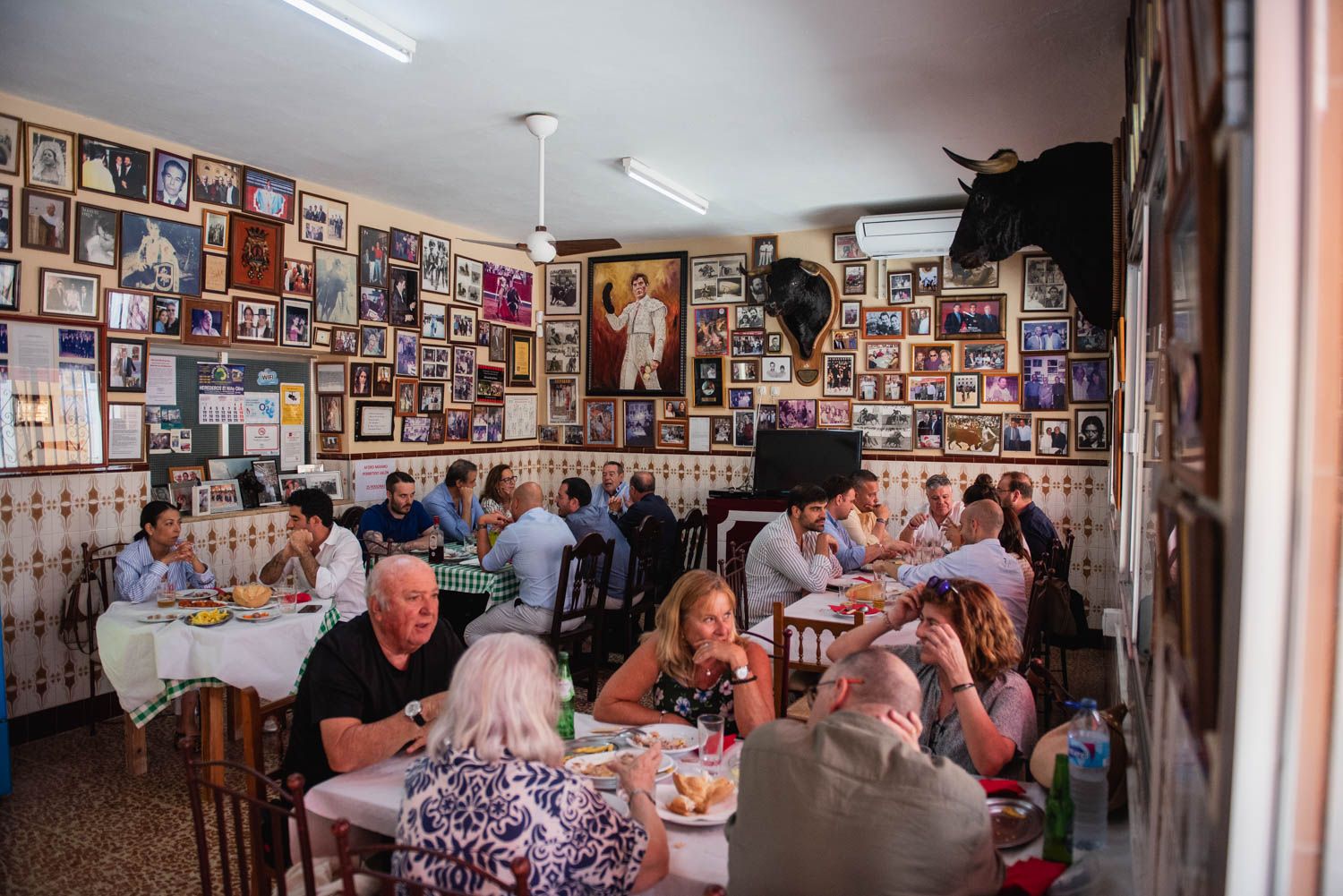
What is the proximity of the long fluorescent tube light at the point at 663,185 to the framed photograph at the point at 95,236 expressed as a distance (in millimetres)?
3286

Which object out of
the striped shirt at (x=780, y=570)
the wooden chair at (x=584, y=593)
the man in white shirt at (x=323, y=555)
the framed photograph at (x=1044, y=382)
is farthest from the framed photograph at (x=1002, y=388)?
the man in white shirt at (x=323, y=555)

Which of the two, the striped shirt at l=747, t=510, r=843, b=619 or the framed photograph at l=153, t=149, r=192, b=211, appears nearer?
the striped shirt at l=747, t=510, r=843, b=619

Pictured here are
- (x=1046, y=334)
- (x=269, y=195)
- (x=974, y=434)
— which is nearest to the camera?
(x=269, y=195)

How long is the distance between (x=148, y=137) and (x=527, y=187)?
2.58m

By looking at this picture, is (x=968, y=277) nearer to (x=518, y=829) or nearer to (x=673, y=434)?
(x=673, y=434)

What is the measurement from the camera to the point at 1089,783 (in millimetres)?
2059

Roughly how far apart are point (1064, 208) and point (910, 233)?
10.4ft

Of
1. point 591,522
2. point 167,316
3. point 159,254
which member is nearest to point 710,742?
point 591,522

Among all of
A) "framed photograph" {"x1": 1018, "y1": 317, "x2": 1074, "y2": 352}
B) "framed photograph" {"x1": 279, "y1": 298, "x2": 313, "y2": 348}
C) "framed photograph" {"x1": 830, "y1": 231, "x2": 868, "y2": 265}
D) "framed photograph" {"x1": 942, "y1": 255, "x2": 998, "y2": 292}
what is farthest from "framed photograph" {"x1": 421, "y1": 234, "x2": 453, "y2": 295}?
"framed photograph" {"x1": 1018, "y1": 317, "x2": 1074, "y2": 352}

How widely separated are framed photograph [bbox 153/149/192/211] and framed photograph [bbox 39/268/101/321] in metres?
0.74

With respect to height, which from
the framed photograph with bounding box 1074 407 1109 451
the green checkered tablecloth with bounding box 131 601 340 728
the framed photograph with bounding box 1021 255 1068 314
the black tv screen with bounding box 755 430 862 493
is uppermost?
the framed photograph with bounding box 1021 255 1068 314

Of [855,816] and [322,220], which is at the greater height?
[322,220]

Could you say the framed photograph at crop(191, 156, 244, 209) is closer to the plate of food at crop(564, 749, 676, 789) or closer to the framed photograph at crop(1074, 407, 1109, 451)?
the plate of food at crop(564, 749, 676, 789)

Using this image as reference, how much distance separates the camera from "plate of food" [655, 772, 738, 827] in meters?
2.26
